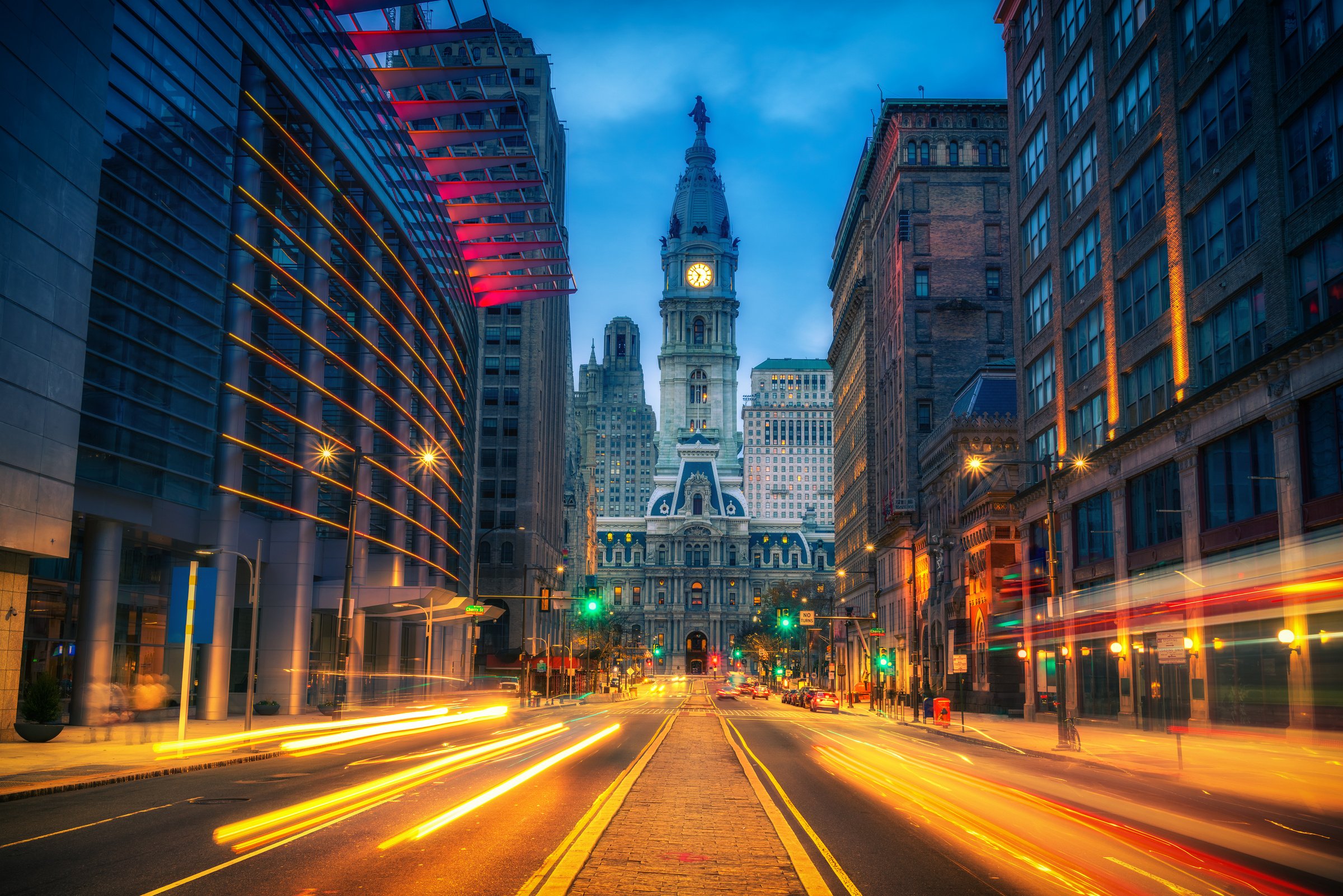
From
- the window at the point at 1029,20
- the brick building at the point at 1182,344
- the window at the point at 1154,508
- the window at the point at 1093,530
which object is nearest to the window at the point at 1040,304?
the brick building at the point at 1182,344

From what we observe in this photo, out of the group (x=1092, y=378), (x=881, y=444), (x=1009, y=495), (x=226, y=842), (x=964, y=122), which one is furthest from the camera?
(x=881, y=444)

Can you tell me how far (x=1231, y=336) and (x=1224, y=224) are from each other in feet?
12.0

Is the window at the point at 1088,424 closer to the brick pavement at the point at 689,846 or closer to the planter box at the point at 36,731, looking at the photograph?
the brick pavement at the point at 689,846

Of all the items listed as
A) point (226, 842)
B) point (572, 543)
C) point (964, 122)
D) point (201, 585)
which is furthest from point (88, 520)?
point (572, 543)

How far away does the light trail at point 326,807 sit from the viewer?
14.6 metres

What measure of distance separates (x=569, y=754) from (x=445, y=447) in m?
51.8

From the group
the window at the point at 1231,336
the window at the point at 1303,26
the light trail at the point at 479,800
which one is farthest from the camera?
the window at the point at 1231,336

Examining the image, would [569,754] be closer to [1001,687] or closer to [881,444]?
[1001,687]

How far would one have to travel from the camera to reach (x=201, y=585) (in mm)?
32750

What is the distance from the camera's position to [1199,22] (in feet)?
128

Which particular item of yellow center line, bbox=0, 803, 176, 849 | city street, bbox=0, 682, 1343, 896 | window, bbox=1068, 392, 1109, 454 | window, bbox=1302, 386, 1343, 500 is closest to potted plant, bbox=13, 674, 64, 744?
city street, bbox=0, 682, 1343, 896

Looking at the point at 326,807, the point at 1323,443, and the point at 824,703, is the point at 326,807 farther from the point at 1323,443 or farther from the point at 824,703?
the point at 824,703

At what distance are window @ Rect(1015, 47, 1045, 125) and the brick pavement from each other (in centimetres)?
4551

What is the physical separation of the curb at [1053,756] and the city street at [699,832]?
4.97 ft
